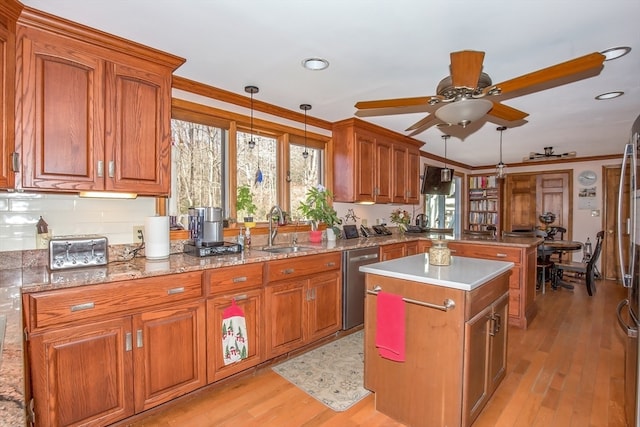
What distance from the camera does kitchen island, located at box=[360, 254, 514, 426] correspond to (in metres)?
1.72

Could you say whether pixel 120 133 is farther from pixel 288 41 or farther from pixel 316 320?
pixel 316 320

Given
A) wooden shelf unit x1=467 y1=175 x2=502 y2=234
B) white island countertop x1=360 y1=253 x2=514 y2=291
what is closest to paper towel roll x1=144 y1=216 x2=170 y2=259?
white island countertop x1=360 y1=253 x2=514 y2=291

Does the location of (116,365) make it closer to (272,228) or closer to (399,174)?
(272,228)

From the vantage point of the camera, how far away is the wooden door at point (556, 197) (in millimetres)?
6492

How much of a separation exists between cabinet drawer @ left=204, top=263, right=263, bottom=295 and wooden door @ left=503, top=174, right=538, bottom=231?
6.47 meters

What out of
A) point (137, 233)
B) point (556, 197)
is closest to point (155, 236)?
point (137, 233)

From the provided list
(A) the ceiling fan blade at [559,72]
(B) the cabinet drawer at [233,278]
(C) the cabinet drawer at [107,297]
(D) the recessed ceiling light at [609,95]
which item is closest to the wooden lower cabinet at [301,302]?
(B) the cabinet drawer at [233,278]

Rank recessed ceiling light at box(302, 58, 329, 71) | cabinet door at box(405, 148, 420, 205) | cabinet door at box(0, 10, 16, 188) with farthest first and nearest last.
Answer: cabinet door at box(405, 148, 420, 205) < recessed ceiling light at box(302, 58, 329, 71) < cabinet door at box(0, 10, 16, 188)

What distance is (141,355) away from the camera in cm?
194

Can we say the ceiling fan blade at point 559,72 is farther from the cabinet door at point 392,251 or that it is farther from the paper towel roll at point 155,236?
the paper towel roll at point 155,236

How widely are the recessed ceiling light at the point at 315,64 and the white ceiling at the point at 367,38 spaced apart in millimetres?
53

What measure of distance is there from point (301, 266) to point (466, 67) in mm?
1872

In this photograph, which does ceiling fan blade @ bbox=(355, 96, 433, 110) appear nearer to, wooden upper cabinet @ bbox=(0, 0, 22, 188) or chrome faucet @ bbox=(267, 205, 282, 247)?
chrome faucet @ bbox=(267, 205, 282, 247)

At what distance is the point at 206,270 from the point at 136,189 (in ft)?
2.39
